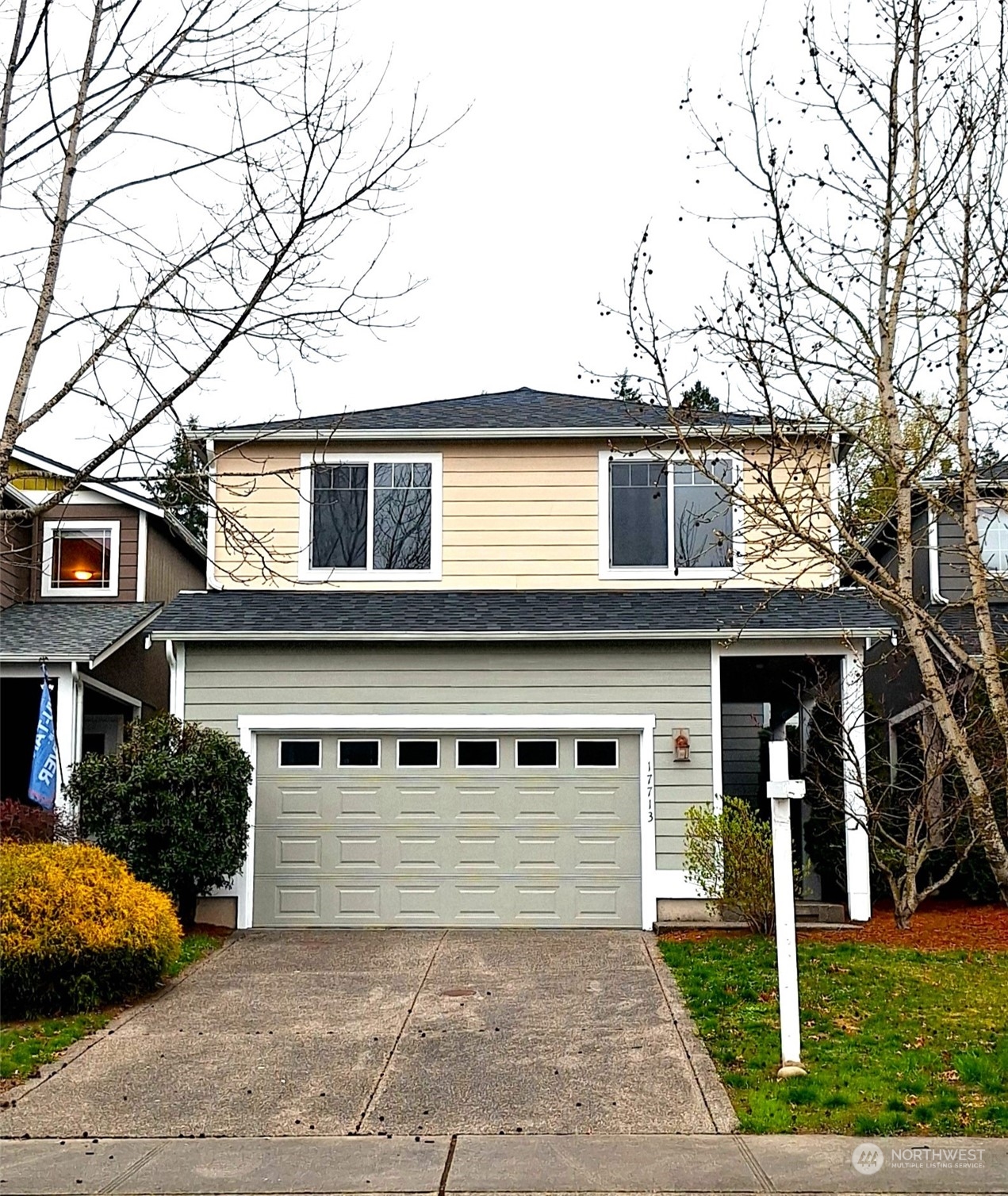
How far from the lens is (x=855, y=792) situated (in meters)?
13.8

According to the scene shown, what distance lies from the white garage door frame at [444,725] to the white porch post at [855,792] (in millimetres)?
2034

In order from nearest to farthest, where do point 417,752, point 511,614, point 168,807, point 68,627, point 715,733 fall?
point 168,807 < point 715,733 < point 417,752 < point 511,614 < point 68,627

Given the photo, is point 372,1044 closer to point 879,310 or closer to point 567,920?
point 567,920

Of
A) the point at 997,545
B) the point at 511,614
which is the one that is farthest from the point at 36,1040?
the point at 997,545

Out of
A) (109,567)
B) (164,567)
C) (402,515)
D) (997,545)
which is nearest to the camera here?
(402,515)

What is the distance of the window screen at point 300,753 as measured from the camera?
46.4 feet

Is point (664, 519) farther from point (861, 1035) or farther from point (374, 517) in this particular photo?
point (861, 1035)

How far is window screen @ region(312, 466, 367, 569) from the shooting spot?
608 inches

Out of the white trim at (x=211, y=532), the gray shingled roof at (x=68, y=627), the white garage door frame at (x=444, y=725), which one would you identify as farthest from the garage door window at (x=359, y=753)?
the gray shingled roof at (x=68, y=627)

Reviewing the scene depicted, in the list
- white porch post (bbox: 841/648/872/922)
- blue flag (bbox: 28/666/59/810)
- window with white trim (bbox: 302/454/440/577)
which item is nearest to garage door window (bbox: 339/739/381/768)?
window with white trim (bbox: 302/454/440/577)

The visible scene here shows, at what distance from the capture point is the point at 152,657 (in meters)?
19.7

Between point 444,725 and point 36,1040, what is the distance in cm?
600

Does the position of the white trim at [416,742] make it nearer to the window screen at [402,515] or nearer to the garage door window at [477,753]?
the garage door window at [477,753]
